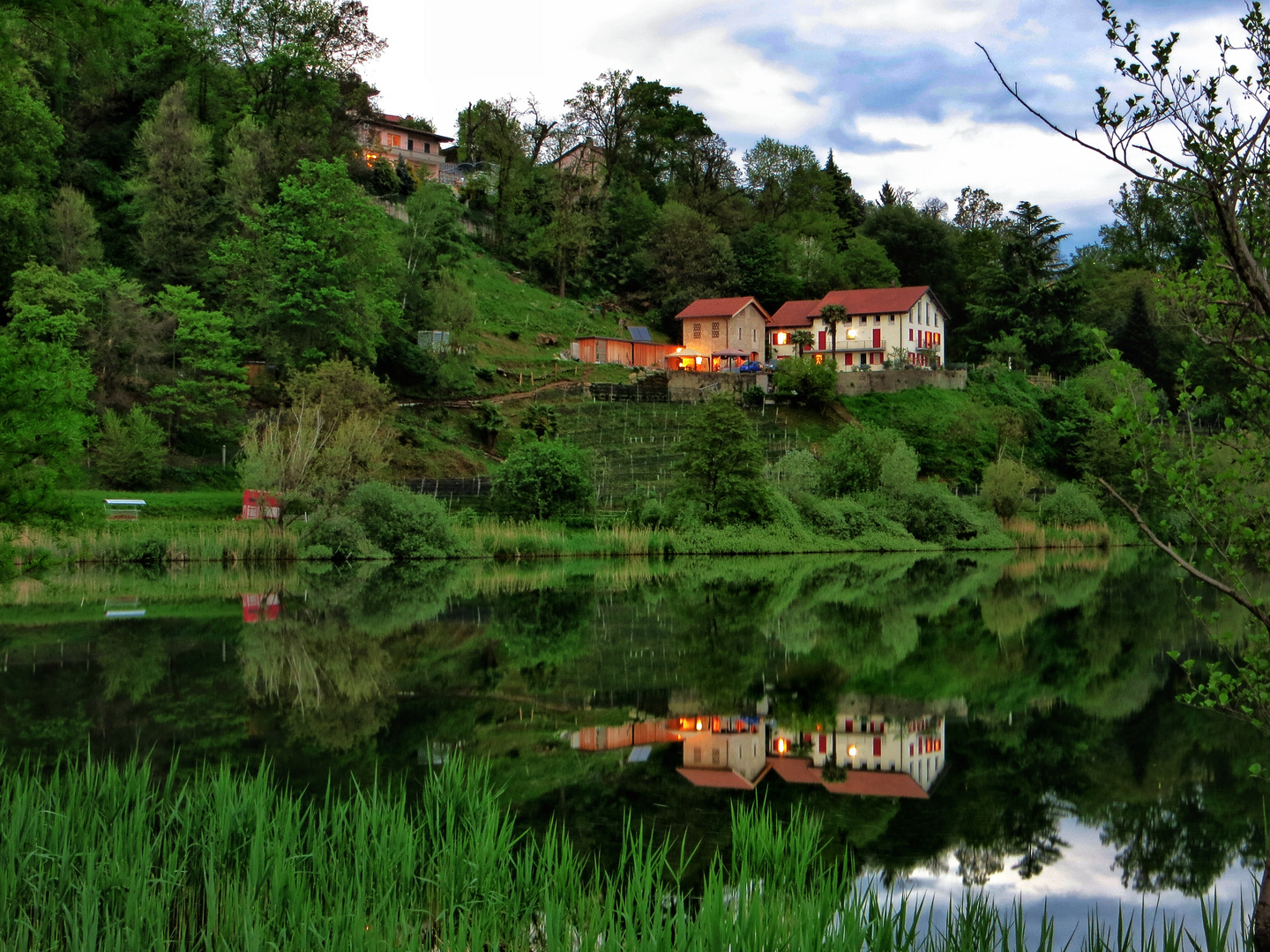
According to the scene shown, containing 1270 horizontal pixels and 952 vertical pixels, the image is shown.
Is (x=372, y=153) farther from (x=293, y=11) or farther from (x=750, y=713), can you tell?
(x=750, y=713)

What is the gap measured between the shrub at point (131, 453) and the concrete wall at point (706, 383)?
102ft

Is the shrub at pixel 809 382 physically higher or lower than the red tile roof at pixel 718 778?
higher

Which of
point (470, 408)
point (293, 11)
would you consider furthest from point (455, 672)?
point (293, 11)

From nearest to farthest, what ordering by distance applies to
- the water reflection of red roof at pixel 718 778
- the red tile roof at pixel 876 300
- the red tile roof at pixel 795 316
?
the water reflection of red roof at pixel 718 778
the red tile roof at pixel 876 300
the red tile roof at pixel 795 316

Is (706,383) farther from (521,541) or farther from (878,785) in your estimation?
(878,785)

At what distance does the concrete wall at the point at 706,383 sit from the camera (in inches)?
2574

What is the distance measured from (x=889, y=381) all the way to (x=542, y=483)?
113ft

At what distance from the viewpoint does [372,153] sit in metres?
87.2

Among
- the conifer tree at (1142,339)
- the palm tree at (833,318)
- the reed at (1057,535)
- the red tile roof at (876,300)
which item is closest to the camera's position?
the reed at (1057,535)

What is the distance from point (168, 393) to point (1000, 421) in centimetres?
4419

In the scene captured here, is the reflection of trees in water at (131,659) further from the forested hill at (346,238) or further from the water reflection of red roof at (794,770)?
the water reflection of red roof at (794,770)

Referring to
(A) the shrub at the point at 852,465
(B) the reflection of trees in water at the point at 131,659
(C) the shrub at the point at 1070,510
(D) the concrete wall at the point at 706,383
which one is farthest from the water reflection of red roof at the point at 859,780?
(D) the concrete wall at the point at 706,383

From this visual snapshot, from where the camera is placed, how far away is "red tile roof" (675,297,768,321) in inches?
3078

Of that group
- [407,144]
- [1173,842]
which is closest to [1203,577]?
[1173,842]
